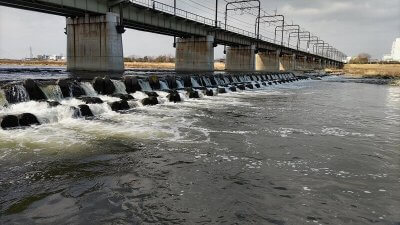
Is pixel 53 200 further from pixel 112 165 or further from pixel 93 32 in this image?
pixel 93 32

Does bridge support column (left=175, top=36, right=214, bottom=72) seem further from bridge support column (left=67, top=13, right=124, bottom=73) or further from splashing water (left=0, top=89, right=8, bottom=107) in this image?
splashing water (left=0, top=89, right=8, bottom=107)

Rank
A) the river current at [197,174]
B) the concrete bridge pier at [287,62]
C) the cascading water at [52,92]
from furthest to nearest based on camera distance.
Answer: the concrete bridge pier at [287,62] < the cascading water at [52,92] < the river current at [197,174]

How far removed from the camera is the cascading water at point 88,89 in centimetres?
1995

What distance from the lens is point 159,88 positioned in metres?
27.5

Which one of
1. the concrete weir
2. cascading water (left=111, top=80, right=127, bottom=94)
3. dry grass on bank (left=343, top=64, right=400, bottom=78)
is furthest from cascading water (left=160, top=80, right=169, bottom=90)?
dry grass on bank (left=343, top=64, right=400, bottom=78)

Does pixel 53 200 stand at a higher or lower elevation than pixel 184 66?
lower

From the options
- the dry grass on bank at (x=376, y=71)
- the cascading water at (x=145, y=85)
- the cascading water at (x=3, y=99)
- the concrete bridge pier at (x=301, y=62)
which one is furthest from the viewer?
the concrete bridge pier at (x=301, y=62)

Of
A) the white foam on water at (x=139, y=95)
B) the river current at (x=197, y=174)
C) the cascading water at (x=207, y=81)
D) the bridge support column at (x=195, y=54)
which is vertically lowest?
the river current at (x=197, y=174)

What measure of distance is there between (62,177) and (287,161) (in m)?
5.33

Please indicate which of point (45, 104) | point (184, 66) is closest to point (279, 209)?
point (45, 104)

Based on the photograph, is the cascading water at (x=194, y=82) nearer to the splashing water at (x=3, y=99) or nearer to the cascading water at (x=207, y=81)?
the cascading water at (x=207, y=81)

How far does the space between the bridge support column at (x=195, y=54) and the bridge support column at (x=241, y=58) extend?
19.0 meters

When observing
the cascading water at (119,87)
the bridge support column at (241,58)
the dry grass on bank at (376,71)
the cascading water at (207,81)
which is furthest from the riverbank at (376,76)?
the cascading water at (119,87)

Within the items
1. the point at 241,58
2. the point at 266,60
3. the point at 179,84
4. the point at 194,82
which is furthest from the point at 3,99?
the point at 266,60
